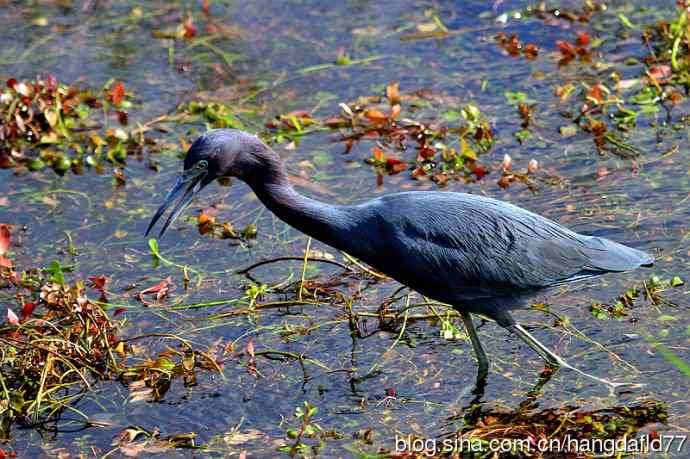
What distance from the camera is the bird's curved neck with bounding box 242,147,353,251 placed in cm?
523

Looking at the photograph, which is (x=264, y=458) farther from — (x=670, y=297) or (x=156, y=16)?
(x=156, y=16)

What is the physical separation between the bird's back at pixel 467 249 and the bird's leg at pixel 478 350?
0.43ft

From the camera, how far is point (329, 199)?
23.7 feet

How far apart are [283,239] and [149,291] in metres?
1.03

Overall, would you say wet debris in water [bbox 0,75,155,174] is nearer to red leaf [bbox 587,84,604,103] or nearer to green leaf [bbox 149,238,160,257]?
green leaf [bbox 149,238,160,257]

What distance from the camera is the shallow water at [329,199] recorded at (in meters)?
5.30

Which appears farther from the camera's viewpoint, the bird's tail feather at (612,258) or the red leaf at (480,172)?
the red leaf at (480,172)

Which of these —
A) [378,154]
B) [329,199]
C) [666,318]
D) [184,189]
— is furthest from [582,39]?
[184,189]

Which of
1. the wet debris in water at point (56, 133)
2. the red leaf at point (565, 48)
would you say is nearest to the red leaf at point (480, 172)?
the red leaf at point (565, 48)

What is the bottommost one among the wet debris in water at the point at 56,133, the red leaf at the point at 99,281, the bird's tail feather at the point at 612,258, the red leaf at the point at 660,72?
the red leaf at the point at 99,281

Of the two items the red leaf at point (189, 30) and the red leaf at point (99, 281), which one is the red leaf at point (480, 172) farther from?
the red leaf at point (189, 30)

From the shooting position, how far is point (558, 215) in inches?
267

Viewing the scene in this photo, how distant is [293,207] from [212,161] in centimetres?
47

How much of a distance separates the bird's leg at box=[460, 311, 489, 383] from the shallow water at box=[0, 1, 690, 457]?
61mm
